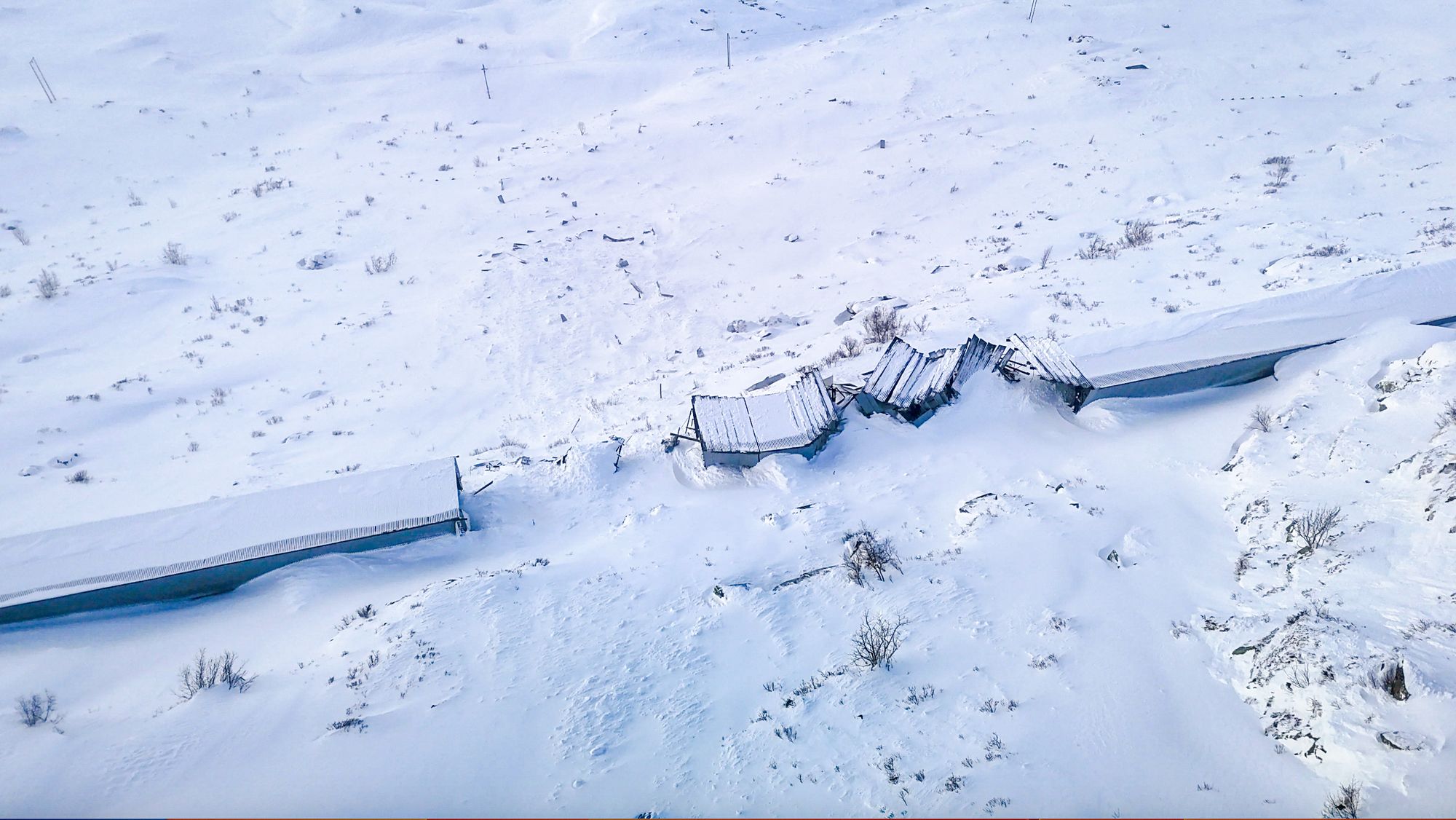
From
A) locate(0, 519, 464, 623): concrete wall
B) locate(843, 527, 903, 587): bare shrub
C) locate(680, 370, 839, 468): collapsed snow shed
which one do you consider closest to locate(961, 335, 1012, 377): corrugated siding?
locate(680, 370, 839, 468): collapsed snow shed

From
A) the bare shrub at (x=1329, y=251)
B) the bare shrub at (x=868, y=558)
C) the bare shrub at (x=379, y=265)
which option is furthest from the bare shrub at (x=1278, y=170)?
the bare shrub at (x=379, y=265)

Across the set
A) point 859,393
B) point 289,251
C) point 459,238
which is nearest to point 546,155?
point 459,238

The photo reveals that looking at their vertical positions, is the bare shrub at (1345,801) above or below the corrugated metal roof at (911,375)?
above

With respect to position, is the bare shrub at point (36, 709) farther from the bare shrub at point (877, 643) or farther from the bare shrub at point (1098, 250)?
the bare shrub at point (1098, 250)

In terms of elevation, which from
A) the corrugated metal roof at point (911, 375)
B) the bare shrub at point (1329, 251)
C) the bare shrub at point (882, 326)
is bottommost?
the bare shrub at point (882, 326)

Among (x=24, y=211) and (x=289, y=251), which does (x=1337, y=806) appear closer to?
(x=289, y=251)

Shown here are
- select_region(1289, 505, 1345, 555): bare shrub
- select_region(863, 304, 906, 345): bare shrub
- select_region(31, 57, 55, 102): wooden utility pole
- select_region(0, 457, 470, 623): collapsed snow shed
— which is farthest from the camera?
select_region(31, 57, 55, 102): wooden utility pole

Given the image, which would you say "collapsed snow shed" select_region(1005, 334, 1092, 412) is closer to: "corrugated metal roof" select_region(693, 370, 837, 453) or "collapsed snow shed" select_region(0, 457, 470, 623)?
"corrugated metal roof" select_region(693, 370, 837, 453)
